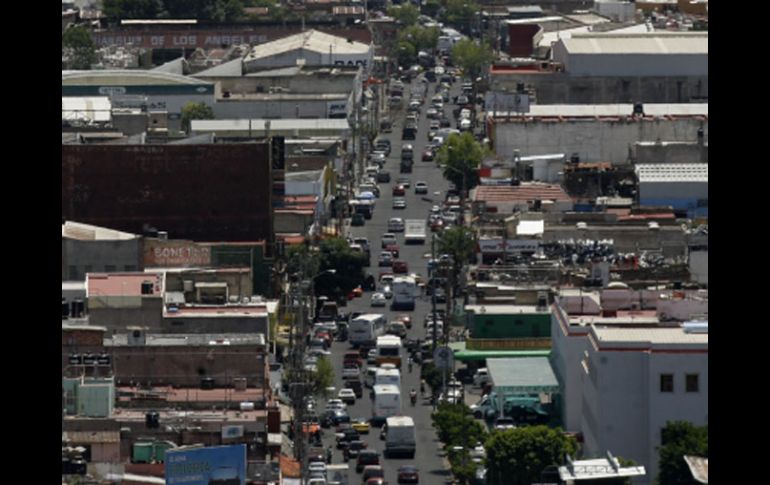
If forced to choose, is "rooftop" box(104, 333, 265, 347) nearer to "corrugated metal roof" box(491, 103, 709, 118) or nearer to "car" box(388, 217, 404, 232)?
"car" box(388, 217, 404, 232)

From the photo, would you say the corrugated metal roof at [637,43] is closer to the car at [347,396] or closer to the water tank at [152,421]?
the car at [347,396]

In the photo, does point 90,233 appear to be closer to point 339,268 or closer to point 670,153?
point 339,268

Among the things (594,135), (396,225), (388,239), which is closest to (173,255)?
(388,239)

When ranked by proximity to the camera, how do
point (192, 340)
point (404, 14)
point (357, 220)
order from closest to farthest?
1. point (192, 340)
2. point (357, 220)
3. point (404, 14)

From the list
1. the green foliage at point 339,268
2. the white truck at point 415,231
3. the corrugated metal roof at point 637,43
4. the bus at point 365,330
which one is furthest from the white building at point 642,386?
the corrugated metal roof at point 637,43

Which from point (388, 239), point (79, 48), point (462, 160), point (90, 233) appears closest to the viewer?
point (90, 233)
